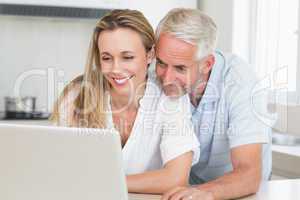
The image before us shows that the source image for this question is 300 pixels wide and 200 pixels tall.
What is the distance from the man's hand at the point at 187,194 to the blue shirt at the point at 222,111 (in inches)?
17.3

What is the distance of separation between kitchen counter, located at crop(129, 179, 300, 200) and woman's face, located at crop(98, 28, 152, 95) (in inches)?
14.7

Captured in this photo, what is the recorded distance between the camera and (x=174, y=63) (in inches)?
62.9

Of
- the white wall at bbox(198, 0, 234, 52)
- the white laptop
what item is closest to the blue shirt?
the white laptop

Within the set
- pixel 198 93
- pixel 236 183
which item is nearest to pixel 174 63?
pixel 198 93

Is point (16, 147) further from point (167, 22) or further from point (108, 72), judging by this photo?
point (167, 22)

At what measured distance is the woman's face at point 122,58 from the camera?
1.55 meters

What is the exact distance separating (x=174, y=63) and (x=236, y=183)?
421 mm

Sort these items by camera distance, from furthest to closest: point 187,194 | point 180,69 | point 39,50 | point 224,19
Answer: point 39,50 < point 224,19 < point 180,69 < point 187,194

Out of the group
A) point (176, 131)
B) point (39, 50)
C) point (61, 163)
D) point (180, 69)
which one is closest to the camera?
point (61, 163)

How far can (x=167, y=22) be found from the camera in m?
1.61

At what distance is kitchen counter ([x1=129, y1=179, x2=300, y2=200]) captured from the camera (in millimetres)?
1351

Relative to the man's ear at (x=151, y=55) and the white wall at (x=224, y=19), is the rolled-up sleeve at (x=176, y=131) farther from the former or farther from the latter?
the white wall at (x=224, y=19)

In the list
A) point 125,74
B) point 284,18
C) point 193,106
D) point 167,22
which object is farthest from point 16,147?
point 284,18

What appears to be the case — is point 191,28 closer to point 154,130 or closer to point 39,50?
point 154,130
